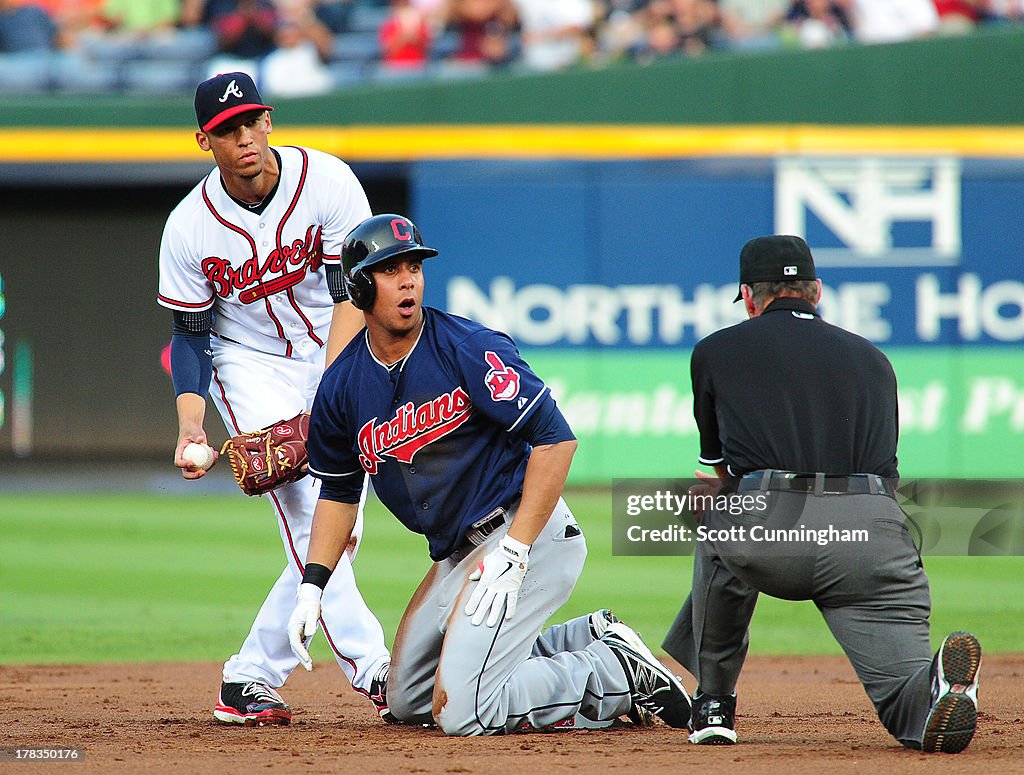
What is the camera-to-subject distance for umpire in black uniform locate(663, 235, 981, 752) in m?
3.35

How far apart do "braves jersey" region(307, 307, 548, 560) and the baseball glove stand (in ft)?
0.69

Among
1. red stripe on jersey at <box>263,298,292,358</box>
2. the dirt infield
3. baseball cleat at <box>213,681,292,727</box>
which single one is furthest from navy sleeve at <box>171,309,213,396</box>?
the dirt infield

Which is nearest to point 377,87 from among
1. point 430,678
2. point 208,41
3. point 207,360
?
point 208,41

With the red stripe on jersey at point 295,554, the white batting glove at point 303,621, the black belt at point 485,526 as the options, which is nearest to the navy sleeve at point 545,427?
the black belt at point 485,526

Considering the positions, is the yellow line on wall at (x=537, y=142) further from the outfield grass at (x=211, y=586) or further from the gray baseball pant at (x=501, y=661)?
the gray baseball pant at (x=501, y=661)

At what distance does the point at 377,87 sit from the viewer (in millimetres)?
12297

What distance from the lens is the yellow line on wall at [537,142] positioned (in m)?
11.9

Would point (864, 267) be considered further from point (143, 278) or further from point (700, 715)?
point (700, 715)

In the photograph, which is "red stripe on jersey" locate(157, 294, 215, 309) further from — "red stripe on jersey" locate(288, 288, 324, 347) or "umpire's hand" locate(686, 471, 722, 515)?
"umpire's hand" locate(686, 471, 722, 515)

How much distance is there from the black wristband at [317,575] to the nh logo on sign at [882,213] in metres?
8.41

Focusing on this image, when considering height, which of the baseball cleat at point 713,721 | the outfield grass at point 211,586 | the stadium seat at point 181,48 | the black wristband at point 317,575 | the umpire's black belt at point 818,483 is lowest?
the outfield grass at point 211,586

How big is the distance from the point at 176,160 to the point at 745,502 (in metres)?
9.93

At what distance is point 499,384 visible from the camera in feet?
11.9

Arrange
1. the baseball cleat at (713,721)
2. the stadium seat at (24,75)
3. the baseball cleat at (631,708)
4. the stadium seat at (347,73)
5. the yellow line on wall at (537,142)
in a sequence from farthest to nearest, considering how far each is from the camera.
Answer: the stadium seat at (347,73)
the stadium seat at (24,75)
the yellow line on wall at (537,142)
the baseball cleat at (631,708)
the baseball cleat at (713,721)
